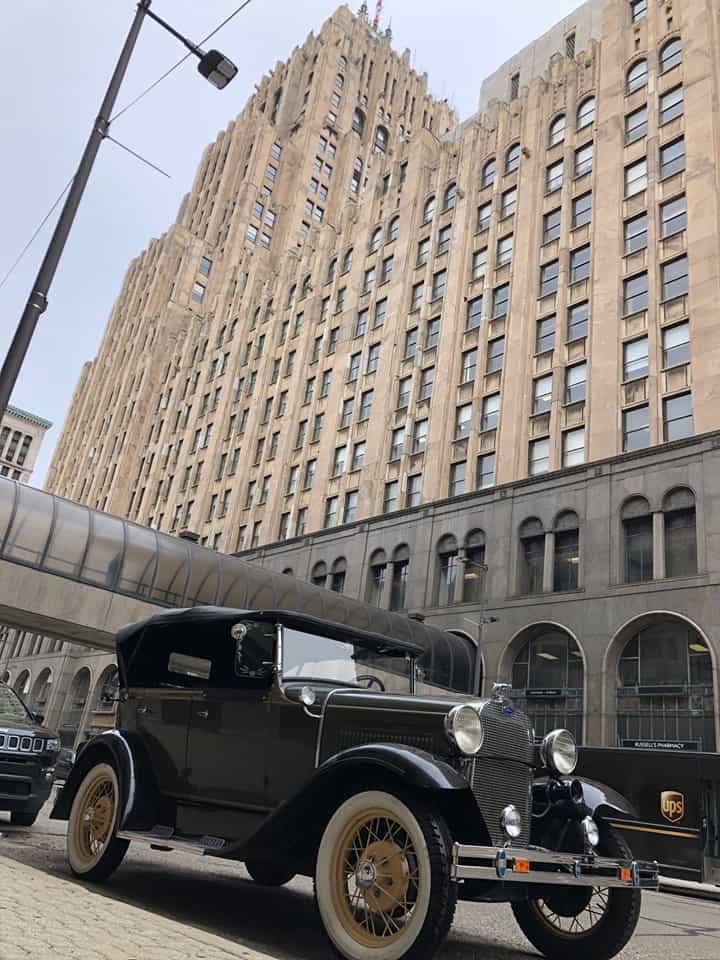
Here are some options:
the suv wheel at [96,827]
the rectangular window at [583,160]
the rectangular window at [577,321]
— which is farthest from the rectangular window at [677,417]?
the suv wheel at [96,827]

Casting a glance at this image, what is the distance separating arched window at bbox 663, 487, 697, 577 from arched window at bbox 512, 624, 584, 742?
16.2ft

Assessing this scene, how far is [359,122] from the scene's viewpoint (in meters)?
93.5

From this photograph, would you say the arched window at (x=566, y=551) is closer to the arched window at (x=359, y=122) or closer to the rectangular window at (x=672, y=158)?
the rectangular window at (x=672, y=158)

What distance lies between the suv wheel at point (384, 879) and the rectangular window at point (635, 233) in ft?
109

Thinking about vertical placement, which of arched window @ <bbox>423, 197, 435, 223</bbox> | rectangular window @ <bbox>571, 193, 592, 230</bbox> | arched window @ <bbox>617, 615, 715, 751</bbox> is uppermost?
arched window @ <bbox>423, 197, 435, 223</bbox>

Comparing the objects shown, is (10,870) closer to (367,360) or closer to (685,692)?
(685,692)

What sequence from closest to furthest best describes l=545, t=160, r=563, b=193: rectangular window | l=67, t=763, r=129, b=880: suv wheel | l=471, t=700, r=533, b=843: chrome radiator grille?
l=471, t=700, r=533, b=843: chrome radiator grille, l=67, t=763, r=129, b=880: suv wheel, l=545, t=160, r=563, b=193: rectangular window

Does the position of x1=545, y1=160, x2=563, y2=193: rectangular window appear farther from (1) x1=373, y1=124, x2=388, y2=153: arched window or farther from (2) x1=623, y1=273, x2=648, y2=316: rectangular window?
(1) x1=373, y1=124, x2=388, y2=153: arched window

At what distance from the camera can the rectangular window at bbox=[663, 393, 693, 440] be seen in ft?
93.7

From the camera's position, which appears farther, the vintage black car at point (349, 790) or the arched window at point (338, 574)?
the arched window at point (338, 574)

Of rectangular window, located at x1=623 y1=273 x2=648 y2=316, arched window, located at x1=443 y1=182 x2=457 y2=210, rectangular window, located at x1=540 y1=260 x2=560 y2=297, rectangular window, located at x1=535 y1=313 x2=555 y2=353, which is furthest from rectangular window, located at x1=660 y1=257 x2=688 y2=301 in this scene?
arched window, located at x1=443 y1=182 x2=457 y2=210

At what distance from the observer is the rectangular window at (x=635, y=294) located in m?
32.2

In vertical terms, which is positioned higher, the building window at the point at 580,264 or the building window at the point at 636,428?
the building window at the point at 580,264

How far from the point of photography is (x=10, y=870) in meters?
5.73
